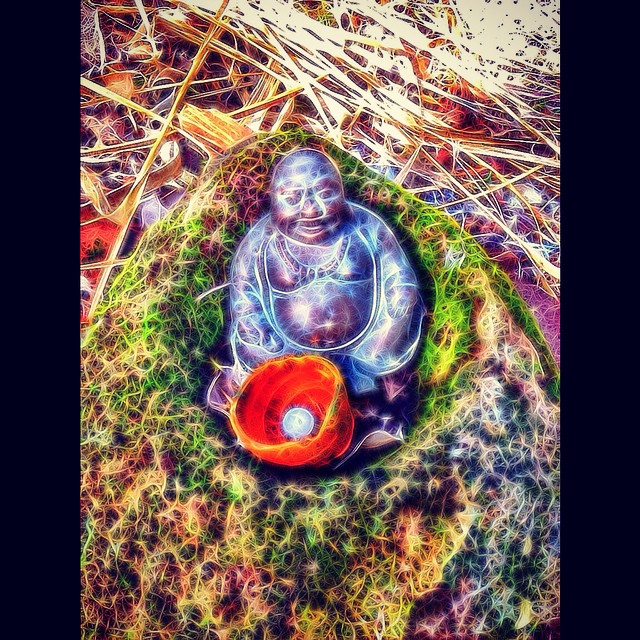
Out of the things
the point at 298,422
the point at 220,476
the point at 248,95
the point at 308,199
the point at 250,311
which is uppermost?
the point at 248,95

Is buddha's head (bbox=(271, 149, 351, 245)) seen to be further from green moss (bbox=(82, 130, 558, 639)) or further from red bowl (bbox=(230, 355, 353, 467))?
red bowl (bbox=(230, 355, 353, 467))

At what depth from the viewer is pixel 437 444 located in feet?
5.40

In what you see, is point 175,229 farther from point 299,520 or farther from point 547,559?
point 547,559

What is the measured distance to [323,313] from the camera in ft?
5.39

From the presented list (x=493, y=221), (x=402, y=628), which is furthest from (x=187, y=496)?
(x=493, y=221)

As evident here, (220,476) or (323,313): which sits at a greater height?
(323,313)

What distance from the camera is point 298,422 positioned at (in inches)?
63.9

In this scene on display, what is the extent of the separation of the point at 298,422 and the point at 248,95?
875 mm

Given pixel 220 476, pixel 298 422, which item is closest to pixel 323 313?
pixel 298 422

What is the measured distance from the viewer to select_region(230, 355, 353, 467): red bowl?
5.32 feet

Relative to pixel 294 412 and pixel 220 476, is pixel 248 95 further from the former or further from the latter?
pixel 220 476

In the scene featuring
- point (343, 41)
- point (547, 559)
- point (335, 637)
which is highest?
point (343, 41)

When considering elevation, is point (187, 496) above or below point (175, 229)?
below

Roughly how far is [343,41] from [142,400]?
3.58ft
